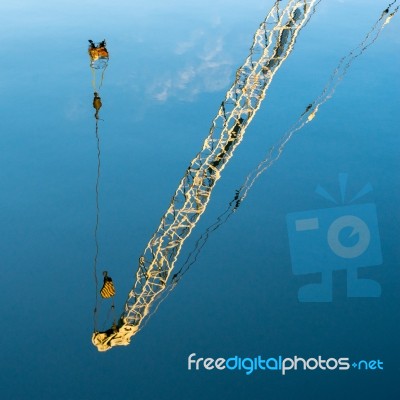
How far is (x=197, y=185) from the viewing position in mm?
39562

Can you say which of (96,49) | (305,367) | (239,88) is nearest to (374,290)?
(305,367)

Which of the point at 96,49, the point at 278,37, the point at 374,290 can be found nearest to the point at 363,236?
the point at 374,290

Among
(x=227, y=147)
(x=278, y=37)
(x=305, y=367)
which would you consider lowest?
(x=305, y=367)

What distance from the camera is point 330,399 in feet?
185

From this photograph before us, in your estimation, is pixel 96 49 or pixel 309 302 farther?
pixel 309 302

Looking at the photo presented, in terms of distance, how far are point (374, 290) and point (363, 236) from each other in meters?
10.9

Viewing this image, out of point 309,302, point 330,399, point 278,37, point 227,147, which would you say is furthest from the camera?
point 309,302

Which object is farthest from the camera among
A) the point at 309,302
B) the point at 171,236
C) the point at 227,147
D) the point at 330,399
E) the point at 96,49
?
the point at 309,302

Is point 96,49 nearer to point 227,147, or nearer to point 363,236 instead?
point 227,147

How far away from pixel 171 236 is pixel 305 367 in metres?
29.9

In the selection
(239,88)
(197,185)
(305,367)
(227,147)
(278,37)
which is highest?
(278,37)

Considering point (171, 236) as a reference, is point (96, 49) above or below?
above

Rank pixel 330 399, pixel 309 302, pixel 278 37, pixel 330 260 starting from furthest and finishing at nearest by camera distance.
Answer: pixel 330 260
pixel 309 302
pixel 330 399
pixel 278 37

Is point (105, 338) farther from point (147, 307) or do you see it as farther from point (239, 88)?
point (239, 88)
